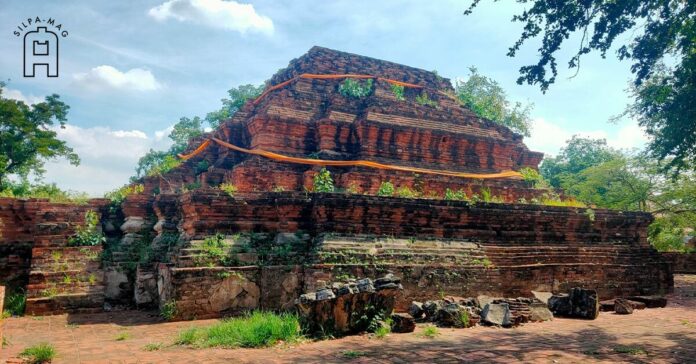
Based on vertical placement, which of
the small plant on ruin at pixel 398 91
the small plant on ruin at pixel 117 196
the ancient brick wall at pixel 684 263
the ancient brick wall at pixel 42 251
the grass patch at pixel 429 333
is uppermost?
the small plant on ruin at pixel 398 91

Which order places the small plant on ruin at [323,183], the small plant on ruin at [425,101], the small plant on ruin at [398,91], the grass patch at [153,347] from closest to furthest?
the grass patch at [153,347] → the small plant on ruin at [323,183] → the small plant on ruin at [425,101] → the small plant on ruin at [398,91]

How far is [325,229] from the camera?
7.84 metres

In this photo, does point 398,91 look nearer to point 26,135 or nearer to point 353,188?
point 353,188

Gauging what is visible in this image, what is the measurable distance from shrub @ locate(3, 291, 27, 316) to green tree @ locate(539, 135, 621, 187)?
30.8m

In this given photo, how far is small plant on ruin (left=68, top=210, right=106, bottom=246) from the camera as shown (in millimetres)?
9055

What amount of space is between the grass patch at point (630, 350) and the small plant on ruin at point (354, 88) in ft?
29.7

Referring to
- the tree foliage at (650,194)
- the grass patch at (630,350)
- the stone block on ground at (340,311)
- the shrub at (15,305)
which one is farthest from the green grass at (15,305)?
the tree foliage at (650,194)

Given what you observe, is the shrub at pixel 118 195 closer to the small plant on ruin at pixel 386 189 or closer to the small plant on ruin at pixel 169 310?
the small plant on ruin at pixel 169 310

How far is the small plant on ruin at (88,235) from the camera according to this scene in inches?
356

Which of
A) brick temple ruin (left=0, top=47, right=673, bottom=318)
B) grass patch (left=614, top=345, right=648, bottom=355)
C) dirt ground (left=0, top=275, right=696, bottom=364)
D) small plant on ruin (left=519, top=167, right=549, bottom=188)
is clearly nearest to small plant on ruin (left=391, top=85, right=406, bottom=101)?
brick temple ruin (left=0, top=47, right=673, bottom=318)

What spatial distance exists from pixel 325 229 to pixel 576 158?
30.6 metres

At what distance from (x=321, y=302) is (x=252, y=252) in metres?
2.18

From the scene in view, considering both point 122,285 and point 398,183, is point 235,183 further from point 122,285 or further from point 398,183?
point 398,183

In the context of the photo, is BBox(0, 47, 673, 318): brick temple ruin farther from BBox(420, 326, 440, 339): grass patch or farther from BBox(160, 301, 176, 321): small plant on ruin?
BBox(420, 326, 440, 339): grass patch
